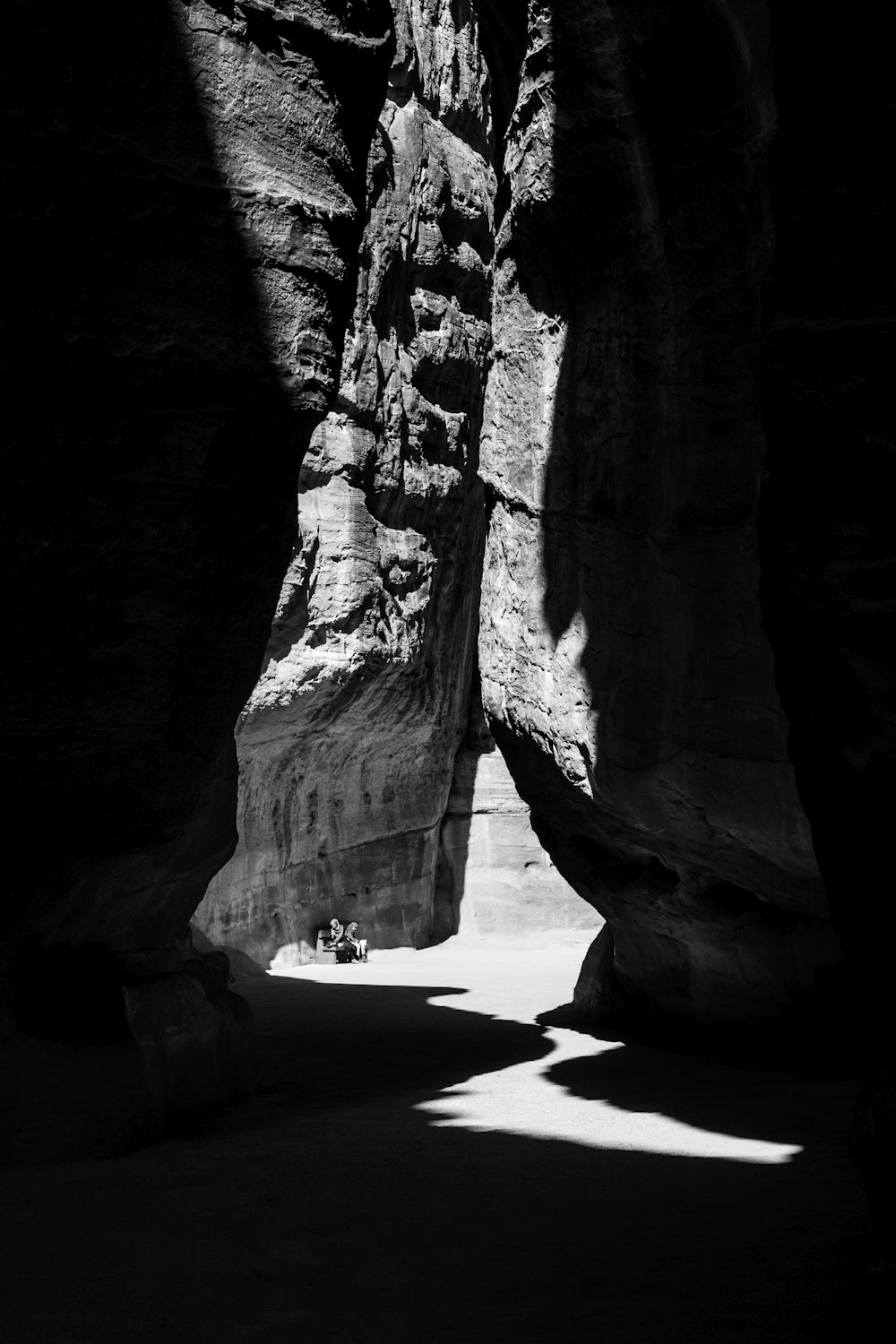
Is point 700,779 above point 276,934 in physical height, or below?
above

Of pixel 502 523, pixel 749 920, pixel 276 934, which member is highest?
pixel 502 523

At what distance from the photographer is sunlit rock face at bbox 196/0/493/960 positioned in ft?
46.3

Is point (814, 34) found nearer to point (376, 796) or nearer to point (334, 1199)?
point (334, 1199)

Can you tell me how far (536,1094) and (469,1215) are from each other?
2.54 m

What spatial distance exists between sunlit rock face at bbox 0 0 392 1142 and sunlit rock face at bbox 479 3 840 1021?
2.50m

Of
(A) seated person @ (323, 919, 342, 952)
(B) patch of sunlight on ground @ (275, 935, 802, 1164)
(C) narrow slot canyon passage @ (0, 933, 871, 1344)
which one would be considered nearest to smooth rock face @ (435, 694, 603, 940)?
(A) seated person @ (323, 919, 342, 952)

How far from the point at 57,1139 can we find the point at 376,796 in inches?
447

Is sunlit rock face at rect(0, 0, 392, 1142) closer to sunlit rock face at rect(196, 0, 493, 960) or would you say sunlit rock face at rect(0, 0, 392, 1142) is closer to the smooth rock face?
sunlit rock face at rect(196, 0, 493, 960)

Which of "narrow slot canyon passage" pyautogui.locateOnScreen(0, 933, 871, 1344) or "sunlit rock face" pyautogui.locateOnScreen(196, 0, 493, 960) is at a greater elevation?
"sunlit rock face" pyautogui.locateOnScreen(196, 0, 493, 960)

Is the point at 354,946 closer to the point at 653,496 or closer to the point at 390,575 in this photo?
the point at 390,575

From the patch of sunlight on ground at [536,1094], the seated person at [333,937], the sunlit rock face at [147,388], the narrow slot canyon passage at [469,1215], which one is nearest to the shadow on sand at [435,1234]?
the narrow slot canyon passage at [469,1215]

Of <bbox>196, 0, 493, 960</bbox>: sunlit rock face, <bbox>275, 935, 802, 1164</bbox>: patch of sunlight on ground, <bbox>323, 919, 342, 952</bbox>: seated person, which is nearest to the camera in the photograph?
<bbox>275, 935, 802, 1164</bbox>: patch of sunlight on ground

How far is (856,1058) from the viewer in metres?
7.11

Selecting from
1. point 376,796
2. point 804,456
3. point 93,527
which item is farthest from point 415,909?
point 804,456
